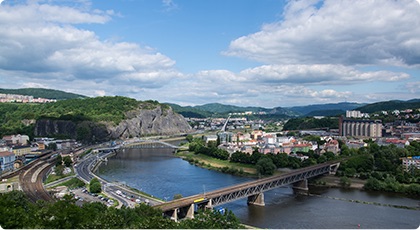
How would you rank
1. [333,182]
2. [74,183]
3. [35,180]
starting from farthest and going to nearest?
→ [333,182] < [35,180] < [74,183]

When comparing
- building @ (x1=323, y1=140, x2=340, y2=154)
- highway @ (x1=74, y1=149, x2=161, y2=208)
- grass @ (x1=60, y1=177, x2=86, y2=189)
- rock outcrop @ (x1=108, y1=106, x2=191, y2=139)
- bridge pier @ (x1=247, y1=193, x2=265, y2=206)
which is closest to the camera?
highway @ (x1=74, y1=149, x2=161, y2=208)

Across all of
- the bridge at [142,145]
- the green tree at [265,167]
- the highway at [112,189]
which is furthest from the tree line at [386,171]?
the bridge at [142,145]

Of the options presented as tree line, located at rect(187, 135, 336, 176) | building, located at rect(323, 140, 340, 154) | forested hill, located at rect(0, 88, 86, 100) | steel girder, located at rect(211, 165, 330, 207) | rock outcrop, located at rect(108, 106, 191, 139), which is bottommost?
steel girder, located at rect(211, 165, 330, 207)

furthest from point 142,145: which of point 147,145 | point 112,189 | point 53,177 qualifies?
point 112,189

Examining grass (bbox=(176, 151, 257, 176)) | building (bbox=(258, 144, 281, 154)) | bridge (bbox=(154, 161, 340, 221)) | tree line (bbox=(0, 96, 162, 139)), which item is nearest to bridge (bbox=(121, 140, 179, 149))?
tree line (bbox=(0, 96, 162, 139))

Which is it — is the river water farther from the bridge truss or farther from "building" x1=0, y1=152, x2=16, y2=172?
"building" x1=0, y1=152, x2=16, y2=172

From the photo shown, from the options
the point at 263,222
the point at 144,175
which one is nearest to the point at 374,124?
the point at 144,175

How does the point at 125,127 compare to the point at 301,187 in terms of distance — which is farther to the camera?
the point at 125,127

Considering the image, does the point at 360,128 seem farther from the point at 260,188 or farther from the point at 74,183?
the point at 74,183
